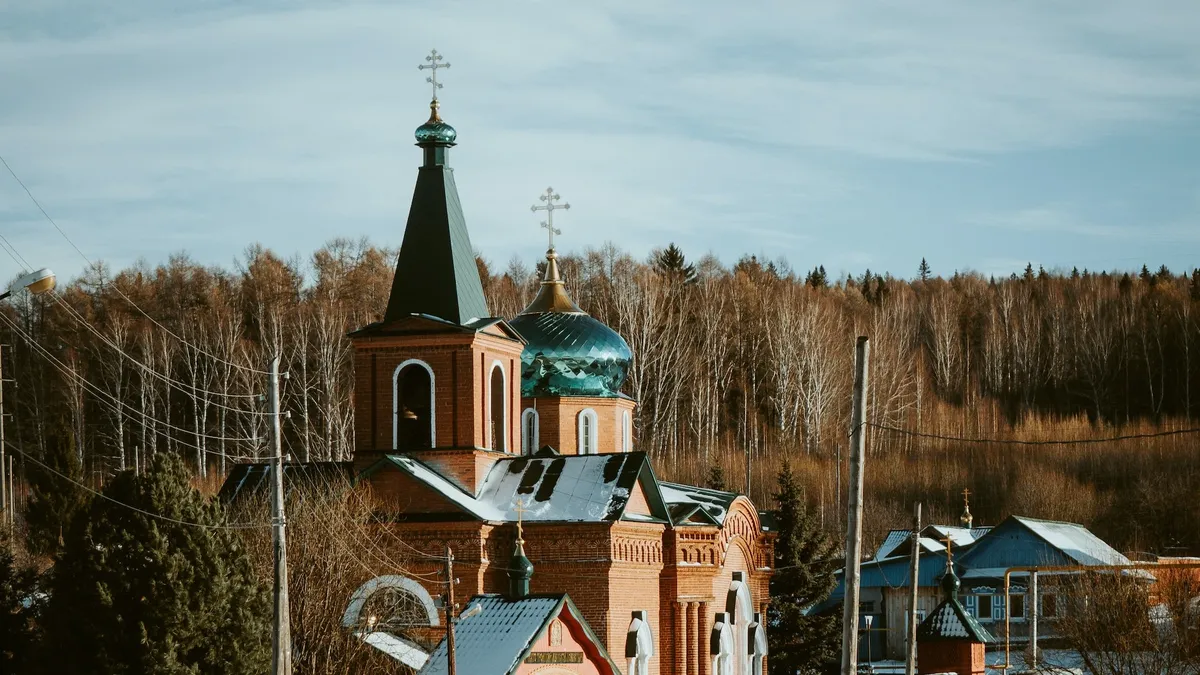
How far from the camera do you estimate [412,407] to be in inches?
1142

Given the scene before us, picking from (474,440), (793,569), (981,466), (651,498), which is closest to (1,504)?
(474,440)

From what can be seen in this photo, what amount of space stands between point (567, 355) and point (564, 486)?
16.9ft

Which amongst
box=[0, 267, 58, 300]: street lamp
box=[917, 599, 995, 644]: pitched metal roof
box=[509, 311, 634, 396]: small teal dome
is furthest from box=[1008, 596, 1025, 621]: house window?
box=[0, 267, 58, 300]: street lamp

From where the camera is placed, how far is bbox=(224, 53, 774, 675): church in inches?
1061

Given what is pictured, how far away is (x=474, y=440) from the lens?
28.2m

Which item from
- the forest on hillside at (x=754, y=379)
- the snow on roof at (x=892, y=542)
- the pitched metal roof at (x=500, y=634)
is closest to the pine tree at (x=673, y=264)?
the forest on hillside at (x=754, y=379)

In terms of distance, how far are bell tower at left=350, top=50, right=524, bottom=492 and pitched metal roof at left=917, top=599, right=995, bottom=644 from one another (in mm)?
7471

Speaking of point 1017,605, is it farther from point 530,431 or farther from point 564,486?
point 564,486

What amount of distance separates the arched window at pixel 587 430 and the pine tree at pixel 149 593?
1328 centimetres

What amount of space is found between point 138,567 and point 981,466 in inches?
1545

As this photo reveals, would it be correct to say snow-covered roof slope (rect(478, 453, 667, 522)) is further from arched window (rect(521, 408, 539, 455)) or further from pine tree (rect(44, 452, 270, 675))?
pine tree (rect(44, 452, 270, 675))

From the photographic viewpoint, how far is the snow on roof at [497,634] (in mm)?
21797

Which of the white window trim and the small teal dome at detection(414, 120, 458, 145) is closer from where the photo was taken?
the small teal dome at detection(414, 120, 458, 145)

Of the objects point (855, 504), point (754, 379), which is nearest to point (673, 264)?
point (754, 379)
